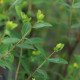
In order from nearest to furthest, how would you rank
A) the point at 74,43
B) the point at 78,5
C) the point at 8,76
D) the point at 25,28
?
the point at 25,28
the point at 78,5
the point at 8,76
the point at 74,43

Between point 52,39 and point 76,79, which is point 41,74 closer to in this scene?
point 76,79

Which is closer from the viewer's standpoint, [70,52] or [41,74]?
[41,74]

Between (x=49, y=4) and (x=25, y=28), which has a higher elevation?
(x=25, y=28)

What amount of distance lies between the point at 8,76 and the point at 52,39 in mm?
539

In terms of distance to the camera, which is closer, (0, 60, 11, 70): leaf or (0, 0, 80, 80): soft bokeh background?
(0, 60, 11, 70): leaf

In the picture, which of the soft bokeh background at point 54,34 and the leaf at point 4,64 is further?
the soft bokeh background at point 54,34

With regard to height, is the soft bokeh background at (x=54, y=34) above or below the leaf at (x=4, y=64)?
below

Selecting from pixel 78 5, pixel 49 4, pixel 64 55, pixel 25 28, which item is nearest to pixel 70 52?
pixel 64 55

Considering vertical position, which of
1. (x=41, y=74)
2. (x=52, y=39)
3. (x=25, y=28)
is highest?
(x=25, y=28)

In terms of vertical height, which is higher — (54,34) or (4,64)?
(4,64)

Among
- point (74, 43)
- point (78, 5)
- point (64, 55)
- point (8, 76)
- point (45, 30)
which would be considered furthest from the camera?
point (45, 30)

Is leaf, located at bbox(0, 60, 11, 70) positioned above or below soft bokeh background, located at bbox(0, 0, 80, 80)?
above

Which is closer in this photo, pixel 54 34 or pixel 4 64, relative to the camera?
pixel 4 64

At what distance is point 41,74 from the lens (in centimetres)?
71
